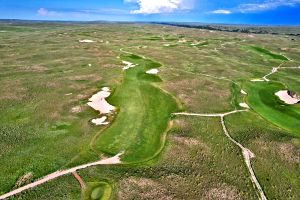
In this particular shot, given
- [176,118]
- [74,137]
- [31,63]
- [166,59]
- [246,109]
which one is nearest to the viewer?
[74,137]

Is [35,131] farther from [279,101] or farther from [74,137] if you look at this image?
[279,101]

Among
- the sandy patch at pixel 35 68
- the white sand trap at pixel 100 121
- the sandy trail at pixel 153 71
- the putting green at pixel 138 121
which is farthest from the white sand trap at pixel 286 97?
the sandy patch at pixel 35 68

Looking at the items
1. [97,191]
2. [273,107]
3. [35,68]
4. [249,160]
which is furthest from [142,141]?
[35,68]

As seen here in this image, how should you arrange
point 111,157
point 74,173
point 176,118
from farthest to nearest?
point 176,118, point 111,157, point 74,173

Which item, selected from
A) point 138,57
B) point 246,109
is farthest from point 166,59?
point 246,109

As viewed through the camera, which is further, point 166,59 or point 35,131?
→ point 166,59

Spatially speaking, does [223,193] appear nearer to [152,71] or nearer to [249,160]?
[249,160]
